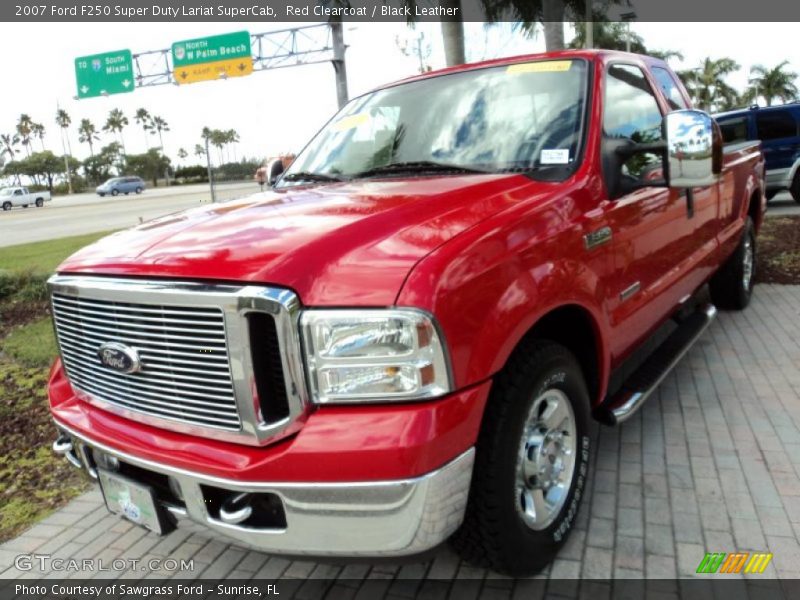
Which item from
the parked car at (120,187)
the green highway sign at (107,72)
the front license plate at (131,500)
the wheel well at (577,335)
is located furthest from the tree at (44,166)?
the wheel well at (577,335)

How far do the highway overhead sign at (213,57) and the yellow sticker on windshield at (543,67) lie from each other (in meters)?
19.6

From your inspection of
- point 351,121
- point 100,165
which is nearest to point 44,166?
point 100,165

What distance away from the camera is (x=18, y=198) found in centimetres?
4312

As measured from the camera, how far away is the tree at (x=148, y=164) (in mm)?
81188

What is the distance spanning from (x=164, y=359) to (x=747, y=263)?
548cm

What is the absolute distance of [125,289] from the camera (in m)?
2.13

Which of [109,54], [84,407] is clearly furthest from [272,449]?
[109,54]

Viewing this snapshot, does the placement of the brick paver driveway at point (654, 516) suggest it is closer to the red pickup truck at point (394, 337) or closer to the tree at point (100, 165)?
the red pickup truck at point (394, 337)

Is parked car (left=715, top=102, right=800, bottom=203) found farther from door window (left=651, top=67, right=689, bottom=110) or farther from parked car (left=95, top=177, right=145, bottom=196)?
parked car (left=95, top=177, right=145, bottom=196)

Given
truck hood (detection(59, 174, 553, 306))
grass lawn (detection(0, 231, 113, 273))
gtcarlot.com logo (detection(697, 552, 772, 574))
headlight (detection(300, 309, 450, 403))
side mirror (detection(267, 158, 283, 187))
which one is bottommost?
gtcarlot.com logo (detection(697, 552, 772, 574))

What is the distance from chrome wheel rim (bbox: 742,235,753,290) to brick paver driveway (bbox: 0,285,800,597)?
5.59 ft

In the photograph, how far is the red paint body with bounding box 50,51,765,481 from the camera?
1882 millimetres

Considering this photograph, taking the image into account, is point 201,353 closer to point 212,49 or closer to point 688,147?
point 688,147

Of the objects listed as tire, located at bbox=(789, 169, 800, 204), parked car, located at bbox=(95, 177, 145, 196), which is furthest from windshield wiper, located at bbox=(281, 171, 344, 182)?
parked car, located at bbox=(95, 177, 145, 196)
